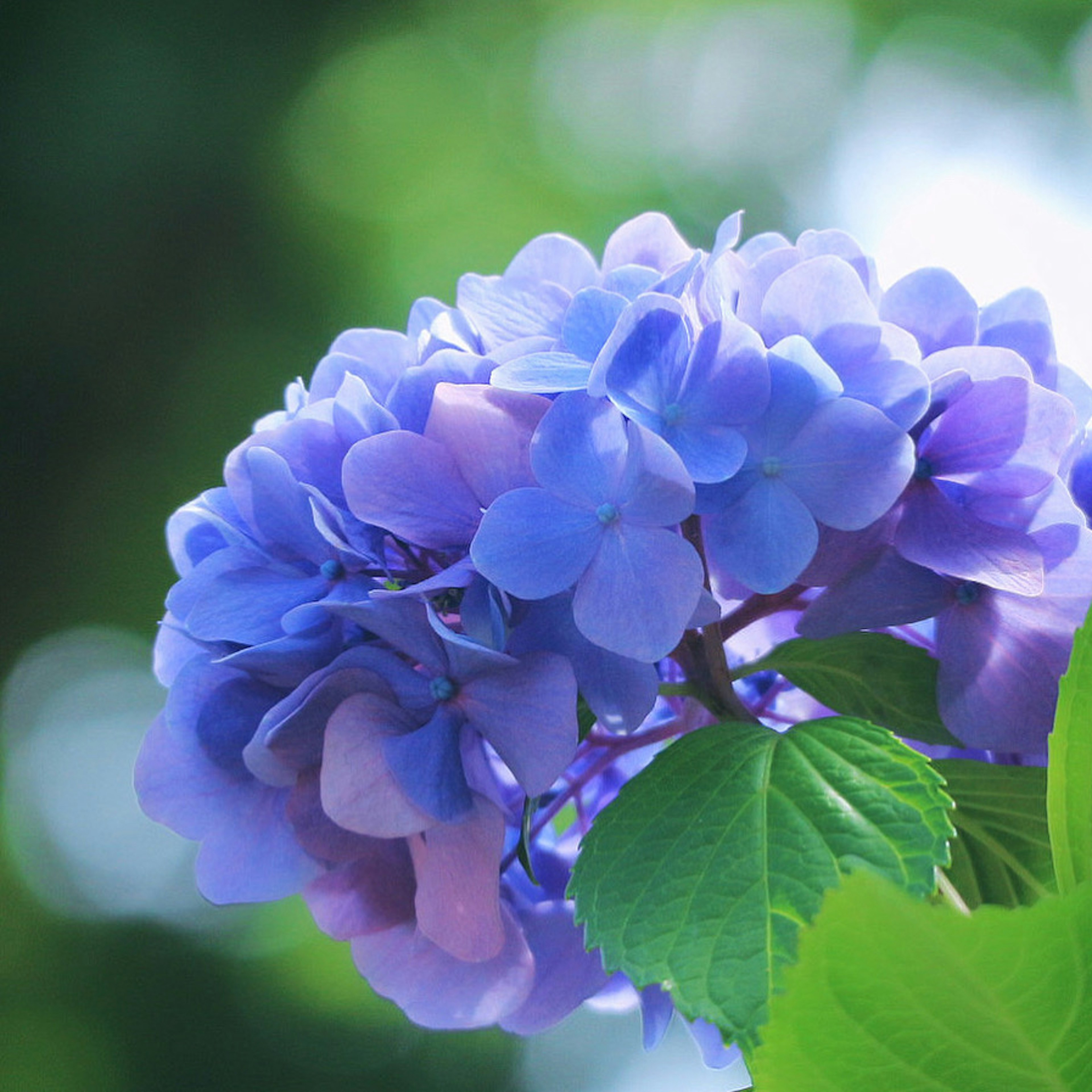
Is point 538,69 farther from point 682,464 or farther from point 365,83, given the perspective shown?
point 682,464

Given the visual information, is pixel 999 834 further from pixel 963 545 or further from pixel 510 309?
pixel 510 309

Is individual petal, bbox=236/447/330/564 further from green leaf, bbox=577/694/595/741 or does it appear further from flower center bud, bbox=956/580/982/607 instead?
flower center bud, bbox=956/580/982/607

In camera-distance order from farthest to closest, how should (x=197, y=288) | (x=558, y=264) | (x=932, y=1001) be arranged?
(x=197, y=288), (x=558, y=264), (x=932, y=1001)

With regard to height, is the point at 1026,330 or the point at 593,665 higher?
the point at 1026,330

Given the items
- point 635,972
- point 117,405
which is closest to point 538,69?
point 117,405

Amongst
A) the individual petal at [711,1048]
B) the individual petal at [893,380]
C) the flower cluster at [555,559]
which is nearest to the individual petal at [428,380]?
the flower cluster at [555,559]

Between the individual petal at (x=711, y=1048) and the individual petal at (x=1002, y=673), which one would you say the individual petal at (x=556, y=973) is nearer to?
the individual petal at (x=711, y=1048)

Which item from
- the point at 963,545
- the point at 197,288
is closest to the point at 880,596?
the point at 963,545
